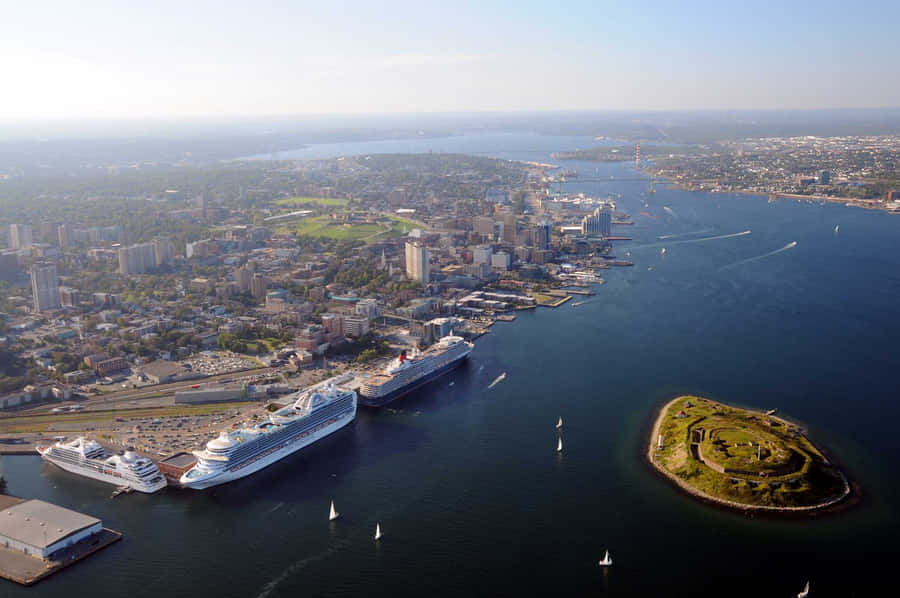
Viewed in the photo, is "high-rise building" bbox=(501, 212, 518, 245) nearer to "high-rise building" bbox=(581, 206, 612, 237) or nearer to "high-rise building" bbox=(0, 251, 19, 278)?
"high-rise building" bbox=(581, 206, 612, 237)

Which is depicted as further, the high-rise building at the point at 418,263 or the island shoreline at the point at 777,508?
the high-rise building at the point at 418,263

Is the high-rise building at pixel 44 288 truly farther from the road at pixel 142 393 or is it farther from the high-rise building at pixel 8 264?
the road at pixel 142 393

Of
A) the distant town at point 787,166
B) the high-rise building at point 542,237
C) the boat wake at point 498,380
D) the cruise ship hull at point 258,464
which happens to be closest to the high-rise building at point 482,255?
the high-rise building at point 542,237

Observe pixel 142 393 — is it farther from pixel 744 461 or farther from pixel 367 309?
pixel 744 461

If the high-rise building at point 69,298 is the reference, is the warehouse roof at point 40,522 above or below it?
below

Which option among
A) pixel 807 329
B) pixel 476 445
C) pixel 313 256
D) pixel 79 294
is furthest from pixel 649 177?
pixel 476 445

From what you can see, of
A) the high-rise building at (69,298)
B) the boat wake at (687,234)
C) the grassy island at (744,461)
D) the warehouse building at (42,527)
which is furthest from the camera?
the boat wake at (687,234)
